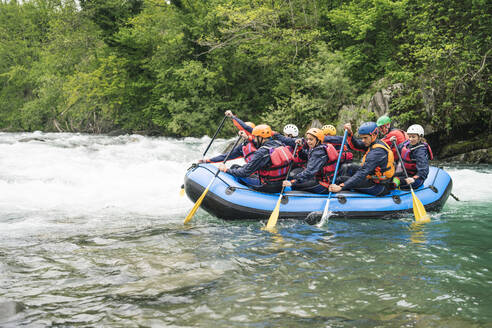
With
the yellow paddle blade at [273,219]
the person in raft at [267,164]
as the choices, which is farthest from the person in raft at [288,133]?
the yellow paddle blade at [273,219]

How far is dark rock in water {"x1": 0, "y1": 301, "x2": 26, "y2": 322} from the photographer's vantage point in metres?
2.80

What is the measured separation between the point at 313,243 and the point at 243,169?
1.73m

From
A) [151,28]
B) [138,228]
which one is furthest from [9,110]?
[138,228]

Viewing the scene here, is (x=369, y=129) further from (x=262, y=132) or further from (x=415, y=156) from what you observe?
(x=262, y=132)

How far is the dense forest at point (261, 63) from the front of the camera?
11992 millimetres

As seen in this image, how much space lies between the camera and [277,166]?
5941 mm

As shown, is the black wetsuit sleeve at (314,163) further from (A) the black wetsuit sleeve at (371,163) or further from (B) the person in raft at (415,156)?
(B) the person in raft at (415,156)

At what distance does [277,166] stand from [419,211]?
215 cm

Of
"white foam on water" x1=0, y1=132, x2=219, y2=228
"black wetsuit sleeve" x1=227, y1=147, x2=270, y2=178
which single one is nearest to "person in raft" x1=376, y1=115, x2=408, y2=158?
"black wetsuit sleeve" x1=227, y1=147, x2=270, y2=178

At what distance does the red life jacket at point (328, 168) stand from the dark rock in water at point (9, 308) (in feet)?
14.4

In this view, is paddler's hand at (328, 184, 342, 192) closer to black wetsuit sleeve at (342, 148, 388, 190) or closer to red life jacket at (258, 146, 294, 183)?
black wetsuit sleeve at (342, 148, 388, 190)

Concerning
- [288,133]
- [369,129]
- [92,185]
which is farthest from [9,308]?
[92,185]

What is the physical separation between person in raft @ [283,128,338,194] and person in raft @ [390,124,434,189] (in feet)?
3.50

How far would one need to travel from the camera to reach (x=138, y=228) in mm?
5410
